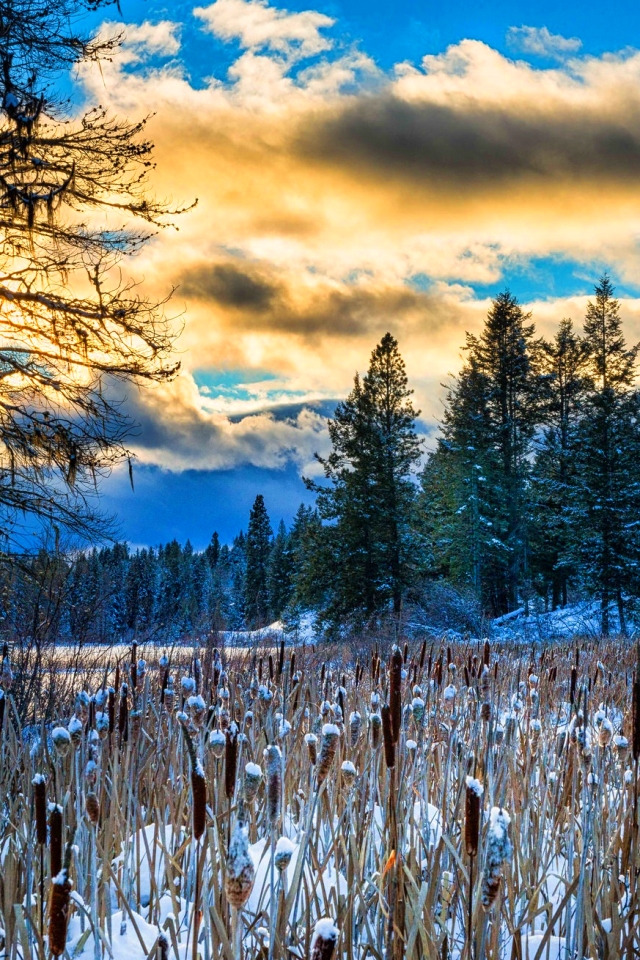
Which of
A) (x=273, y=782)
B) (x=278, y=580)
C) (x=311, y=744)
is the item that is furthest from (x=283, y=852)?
(x=278, y=580)

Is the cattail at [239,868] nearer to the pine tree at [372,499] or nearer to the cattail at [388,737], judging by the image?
the cattail at [388,737]

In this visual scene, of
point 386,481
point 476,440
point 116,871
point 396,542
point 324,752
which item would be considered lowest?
point 116,871

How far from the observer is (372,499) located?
27.8 meters

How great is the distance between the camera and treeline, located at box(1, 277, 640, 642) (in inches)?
982

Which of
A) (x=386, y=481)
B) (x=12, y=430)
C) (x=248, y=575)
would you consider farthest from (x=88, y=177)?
(x=248, y=575)

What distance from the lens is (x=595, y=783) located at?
2.53m

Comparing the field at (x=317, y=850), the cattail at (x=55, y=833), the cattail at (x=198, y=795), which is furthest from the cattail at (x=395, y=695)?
the cattail at (x=55, y=833)

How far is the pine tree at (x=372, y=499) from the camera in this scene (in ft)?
89.4

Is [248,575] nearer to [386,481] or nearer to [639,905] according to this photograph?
[386,481]

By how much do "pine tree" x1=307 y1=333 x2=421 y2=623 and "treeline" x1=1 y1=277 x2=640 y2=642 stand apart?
51mm

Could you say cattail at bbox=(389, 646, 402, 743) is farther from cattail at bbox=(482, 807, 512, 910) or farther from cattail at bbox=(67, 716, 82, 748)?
cattail at bbox=(67, 716, 82, 748)

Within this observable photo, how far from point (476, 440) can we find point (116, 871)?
31.0 meters

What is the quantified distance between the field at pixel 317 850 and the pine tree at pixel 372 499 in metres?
23.4

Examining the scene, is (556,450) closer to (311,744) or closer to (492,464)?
(492,464)
